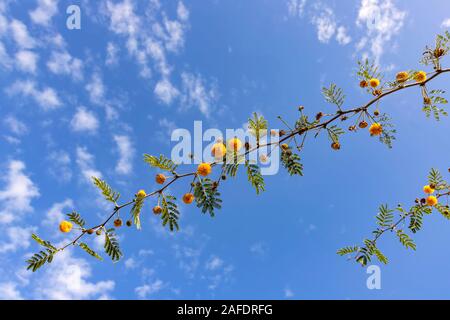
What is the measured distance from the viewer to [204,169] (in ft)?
11.1

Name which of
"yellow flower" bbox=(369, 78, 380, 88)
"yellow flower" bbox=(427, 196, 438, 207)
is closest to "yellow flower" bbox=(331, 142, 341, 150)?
"yellow flower" bbox=(369, 78, 380, 88)

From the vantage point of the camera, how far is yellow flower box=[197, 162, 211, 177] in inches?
133

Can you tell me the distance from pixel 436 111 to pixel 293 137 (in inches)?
105

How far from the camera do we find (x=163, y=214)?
361 centimetres

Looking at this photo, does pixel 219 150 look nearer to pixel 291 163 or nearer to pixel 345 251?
pixel 291 163

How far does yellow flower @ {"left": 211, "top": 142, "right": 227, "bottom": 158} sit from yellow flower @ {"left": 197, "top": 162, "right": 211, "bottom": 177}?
15cm

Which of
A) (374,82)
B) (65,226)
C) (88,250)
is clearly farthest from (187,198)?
(374,82)

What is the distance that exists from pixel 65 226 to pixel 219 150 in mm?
2109

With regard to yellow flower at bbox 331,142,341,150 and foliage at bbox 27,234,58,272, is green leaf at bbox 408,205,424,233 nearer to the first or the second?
yellow flower at bbox 331,142,341,150

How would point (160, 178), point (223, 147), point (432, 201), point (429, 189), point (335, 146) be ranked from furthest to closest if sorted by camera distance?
point (429, 189)
point (432, 201)
point (335, 146)
point (160, 178)
point (223, 147)

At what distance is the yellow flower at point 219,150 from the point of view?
3447 millimetres

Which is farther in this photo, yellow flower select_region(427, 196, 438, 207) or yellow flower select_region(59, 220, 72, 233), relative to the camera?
yellow flower select_region(427, 196, 438, 207)
